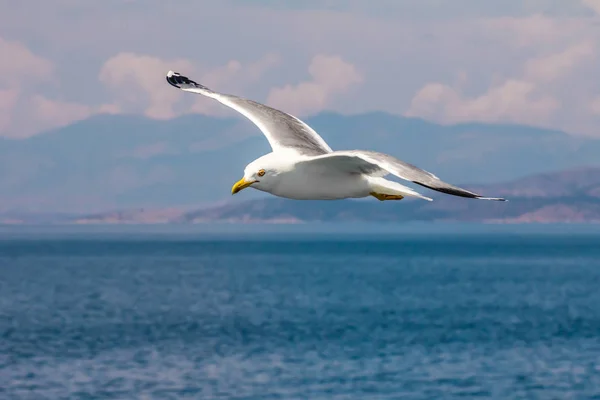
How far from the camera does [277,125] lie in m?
17.6

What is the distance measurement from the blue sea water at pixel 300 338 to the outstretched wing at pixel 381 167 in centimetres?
4272

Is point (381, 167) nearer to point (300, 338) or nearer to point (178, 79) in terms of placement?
point (178, 79)

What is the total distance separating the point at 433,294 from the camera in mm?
122062

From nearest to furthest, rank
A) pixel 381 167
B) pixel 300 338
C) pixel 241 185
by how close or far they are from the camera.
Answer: pixel 381 167 → pixel 241 185 → pixel 300 338

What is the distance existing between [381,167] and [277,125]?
17.3 feet

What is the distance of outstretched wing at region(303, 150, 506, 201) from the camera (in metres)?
11.8

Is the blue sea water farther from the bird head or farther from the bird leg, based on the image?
the bird head

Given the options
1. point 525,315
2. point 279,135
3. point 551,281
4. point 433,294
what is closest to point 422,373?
point 525,315

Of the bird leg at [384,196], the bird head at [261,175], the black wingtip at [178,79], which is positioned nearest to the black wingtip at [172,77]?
the black wingtip at [178,79]

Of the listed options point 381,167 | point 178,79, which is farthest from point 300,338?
point 381,167

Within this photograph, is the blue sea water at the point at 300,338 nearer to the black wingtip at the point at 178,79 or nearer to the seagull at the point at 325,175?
the black wingtip at the point at 178,79

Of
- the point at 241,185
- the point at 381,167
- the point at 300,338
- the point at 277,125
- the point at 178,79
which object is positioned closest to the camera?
the point at 381,167

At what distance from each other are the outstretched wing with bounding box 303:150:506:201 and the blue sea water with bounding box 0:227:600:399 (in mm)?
42721

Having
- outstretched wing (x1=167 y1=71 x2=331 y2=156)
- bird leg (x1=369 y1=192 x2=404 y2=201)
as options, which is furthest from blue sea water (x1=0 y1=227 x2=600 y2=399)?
bird leg (x1=369 y1=192 x2=404 y2=201)
